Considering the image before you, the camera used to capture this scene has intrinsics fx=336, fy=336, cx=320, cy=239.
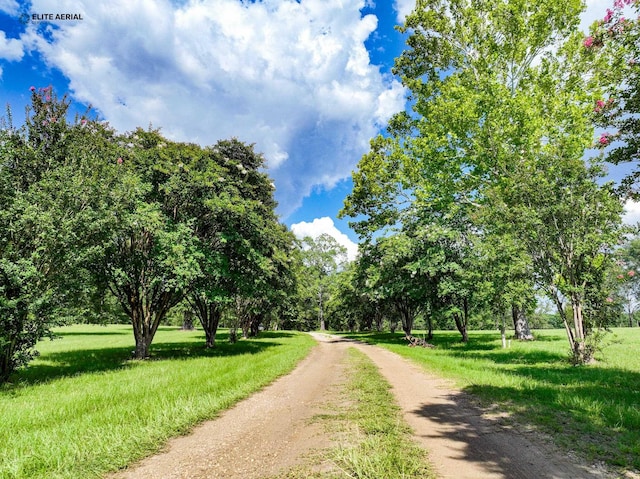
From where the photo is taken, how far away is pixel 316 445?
17.4ft

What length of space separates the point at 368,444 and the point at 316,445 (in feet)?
2.72

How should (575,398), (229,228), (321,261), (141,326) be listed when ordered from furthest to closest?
(321,261)
(229,228)
(141,326)
(575,398)

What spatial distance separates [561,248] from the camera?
45.0 feet

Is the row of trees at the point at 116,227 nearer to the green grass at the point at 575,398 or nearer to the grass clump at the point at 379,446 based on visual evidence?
the grass clump at the point at 379,446

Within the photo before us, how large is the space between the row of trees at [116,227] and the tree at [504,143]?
35.5 ft

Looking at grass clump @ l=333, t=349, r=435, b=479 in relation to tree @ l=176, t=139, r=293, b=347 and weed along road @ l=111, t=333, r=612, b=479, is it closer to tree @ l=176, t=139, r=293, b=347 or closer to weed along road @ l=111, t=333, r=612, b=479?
weed along road @ l=111, t=333, r=612, b=479

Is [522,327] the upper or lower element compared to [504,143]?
lower

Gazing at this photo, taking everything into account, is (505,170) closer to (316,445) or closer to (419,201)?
(419,201)

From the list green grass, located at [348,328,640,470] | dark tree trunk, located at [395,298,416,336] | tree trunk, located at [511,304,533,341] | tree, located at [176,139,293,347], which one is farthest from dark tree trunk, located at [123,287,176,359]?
tree trunk, located at [511,304,533,341]

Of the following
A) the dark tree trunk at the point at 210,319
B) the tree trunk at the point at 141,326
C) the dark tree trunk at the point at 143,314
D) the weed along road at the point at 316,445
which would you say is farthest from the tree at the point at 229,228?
the weed along road at the point at 316,445

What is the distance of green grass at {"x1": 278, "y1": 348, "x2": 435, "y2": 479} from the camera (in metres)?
4.25

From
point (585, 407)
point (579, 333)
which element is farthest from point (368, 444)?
point (579, 333)

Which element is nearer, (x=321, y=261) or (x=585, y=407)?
(x=585, y=407)

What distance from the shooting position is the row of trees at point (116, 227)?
1158 cm
